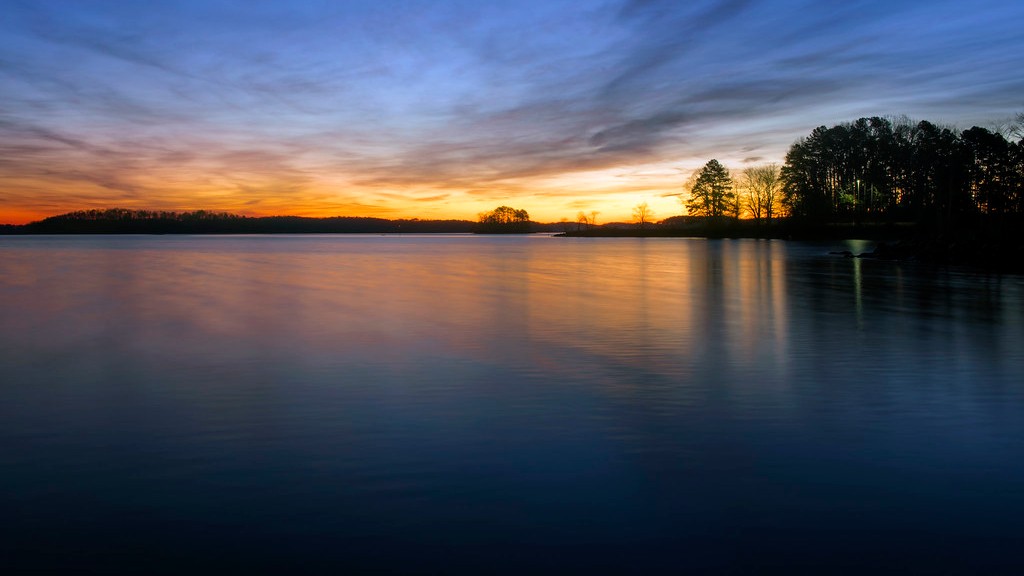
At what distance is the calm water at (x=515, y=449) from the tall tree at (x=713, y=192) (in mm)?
104952

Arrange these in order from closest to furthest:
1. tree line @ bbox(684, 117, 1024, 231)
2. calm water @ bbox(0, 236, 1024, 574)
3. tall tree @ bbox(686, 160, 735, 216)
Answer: calm water @ bbox(0, 236, 1024, 574), tree line @ bbox(684, 117, 1024, 231), tall tree @ bbox(686, 160, 735, 216)

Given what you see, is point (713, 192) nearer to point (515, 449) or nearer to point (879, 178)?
point (879, 178)

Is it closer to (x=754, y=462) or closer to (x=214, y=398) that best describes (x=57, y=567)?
(x=214, y=398)

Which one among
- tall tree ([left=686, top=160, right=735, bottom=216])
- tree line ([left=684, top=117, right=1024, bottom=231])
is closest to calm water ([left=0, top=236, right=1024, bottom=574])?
tree line ([left=684, top=117, right=1024, bottom=231])

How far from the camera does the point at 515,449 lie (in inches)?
283

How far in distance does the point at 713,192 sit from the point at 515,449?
119 metres

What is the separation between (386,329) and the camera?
57.6 ft

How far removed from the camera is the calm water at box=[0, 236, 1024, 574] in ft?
16.1

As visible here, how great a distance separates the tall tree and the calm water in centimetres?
10495

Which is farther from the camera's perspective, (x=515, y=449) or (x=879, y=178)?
(x=879, y=178)

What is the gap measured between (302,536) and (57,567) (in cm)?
162

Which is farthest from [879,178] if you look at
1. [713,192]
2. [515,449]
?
[515,449]

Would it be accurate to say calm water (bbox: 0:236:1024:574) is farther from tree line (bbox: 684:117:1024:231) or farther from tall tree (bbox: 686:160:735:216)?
tall tree (bbox: 686:160:735:216)

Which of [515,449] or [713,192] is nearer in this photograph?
[515,449]
